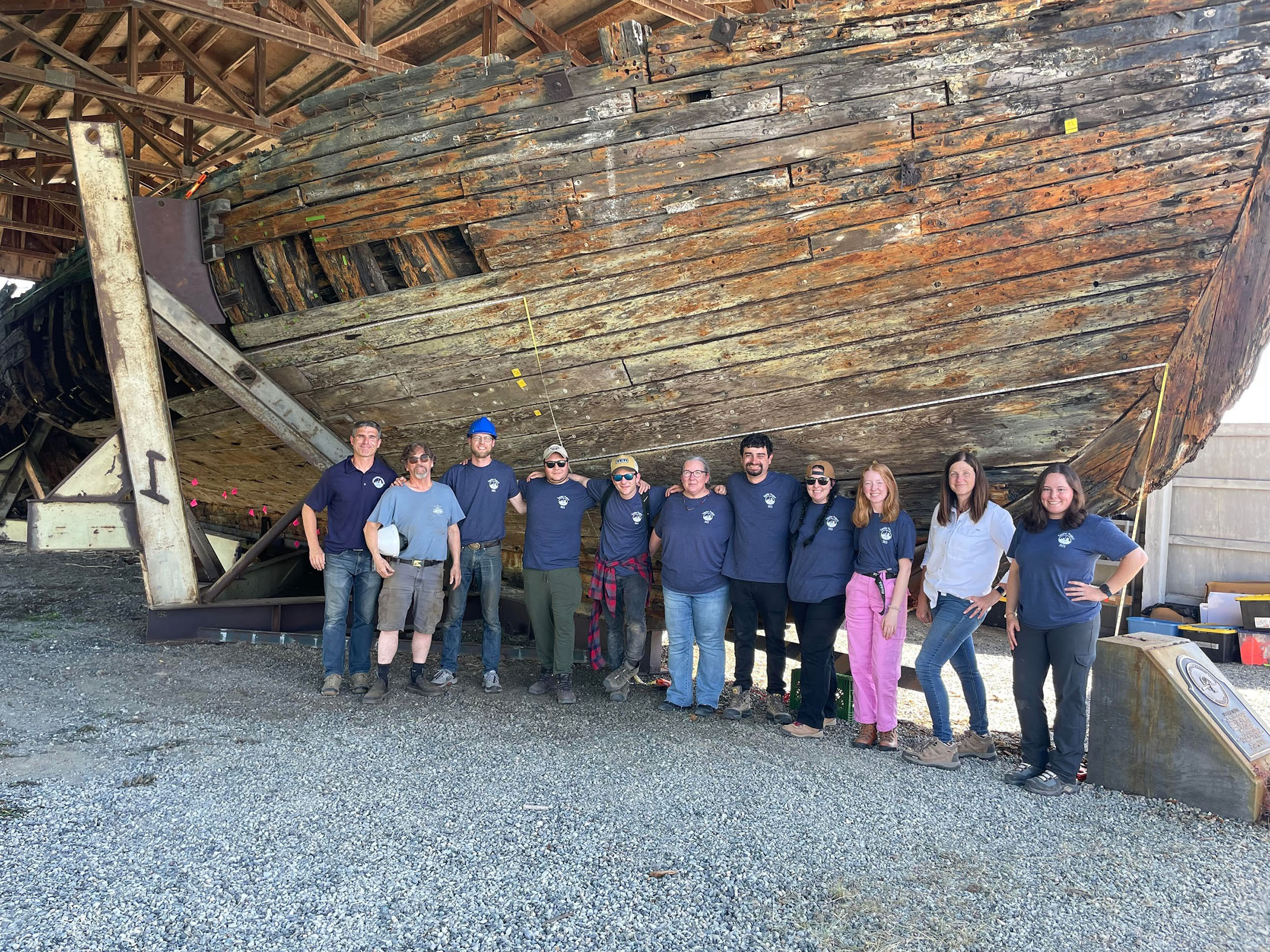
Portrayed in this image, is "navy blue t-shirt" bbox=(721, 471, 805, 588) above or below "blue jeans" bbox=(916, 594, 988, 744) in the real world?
above

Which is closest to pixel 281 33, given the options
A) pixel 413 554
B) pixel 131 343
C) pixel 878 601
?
pixel 131 343

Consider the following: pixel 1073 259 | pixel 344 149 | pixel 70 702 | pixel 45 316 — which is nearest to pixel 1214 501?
pixel 1073 259

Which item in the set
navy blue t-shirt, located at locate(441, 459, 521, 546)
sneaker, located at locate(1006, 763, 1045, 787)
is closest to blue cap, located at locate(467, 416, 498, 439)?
navy blue t-shirt, located at locate(441, 459, 521, 546)

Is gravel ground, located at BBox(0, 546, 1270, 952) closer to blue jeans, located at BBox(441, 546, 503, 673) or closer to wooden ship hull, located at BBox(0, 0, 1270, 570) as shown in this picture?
blue jeans, located at BBox(441, 546, 503, 673)

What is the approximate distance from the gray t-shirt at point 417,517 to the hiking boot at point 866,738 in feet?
7.13

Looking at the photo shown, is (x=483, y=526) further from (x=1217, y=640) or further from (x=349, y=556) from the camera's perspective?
(x=1217, y=640)

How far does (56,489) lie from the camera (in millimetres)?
4559

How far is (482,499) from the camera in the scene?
4359mm

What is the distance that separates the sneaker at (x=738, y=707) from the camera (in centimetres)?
418

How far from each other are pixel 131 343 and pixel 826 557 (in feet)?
13.2

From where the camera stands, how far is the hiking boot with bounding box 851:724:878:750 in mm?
3830

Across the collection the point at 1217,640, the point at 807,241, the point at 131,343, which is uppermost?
the point at 807,241

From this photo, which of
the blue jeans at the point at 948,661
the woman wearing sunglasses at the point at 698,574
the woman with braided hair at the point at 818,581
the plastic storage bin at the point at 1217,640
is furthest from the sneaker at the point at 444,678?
the plastic storage bin at the point at 1217,640

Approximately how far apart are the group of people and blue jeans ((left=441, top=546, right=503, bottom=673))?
1cm
